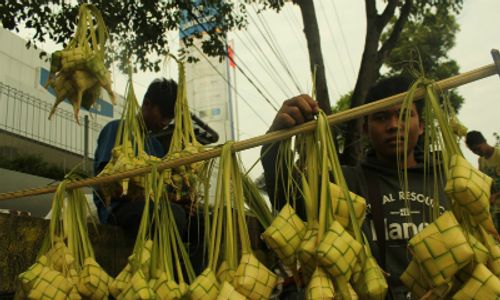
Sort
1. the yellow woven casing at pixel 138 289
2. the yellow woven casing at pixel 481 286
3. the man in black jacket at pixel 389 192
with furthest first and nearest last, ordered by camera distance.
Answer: the man in black jacket at pixel 389 192 → the yellow woven casing at pixel 138 289 → the yellow woven casing at pixel 481 286

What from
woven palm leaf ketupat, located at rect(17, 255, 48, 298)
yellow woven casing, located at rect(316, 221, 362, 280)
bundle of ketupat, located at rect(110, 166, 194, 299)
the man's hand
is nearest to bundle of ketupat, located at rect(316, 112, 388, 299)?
yellow woven casing, located at rect(316, 221, 362, 280)

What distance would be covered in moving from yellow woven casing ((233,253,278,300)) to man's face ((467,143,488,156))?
574 centimetres

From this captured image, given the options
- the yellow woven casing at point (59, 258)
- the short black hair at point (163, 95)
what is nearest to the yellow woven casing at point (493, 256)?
the yellow woven casing at point (59, 258)

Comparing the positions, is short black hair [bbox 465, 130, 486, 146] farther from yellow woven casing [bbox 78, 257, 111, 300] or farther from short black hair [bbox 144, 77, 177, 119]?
yellow woven casing [bbox 78, 257, 111, 300]

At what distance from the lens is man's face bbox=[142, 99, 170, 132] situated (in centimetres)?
264

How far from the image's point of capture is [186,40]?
232 inches

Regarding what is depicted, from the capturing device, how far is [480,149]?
5.94m

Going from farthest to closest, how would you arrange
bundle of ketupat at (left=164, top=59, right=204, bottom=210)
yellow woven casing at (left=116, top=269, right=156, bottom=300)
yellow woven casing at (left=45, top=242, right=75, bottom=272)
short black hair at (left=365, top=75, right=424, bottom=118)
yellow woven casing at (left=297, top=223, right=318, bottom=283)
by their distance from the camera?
1. short black hair at (left=365, top=75, right=424, bottom=118)
2. bundle of ketupat at (left=164, top=59, right=204, bottom=210)
3. yellow woven casing at (left=45, top=242, right=75, bottom=272)
4. yellow woven casing at (left=116, top=269, right=156, bottom=300)
5. yellow woven casing at (left=297, top=223, right=318, bottom=283)

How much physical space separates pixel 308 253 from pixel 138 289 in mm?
450

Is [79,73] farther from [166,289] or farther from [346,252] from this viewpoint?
[346,252]

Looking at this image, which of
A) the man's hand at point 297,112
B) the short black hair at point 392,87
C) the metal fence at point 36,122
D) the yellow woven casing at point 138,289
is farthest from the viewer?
the metal fence at point 36,122

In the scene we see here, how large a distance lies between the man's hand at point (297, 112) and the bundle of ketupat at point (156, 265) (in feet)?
1.34

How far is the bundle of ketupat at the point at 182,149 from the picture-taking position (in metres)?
1.76

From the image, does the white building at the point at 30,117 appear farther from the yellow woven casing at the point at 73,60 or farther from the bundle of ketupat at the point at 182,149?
the yellow woven casing at the point at 73,60
